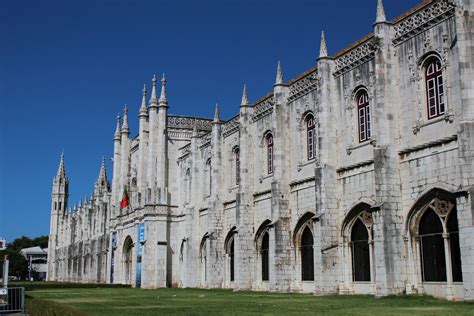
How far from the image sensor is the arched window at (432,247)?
76.8ft

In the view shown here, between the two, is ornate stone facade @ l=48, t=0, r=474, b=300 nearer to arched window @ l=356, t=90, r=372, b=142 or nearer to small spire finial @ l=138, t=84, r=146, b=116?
arched window @ l=356, t=90, r=372, b=142

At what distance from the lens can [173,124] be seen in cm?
5500

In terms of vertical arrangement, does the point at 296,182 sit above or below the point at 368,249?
above

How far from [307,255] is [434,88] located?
12.2m

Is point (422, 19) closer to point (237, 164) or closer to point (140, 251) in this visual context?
point (237, 164)

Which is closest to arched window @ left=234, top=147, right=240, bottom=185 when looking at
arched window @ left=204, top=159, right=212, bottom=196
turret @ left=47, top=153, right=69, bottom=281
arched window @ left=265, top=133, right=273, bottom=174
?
arched window @ left=204, top=159, right=212, bottom=196

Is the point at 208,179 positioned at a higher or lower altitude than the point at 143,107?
lower

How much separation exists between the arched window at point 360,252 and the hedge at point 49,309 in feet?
49.1

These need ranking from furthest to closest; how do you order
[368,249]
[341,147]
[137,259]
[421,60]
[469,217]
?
[137,259]
[341,147]
[368,249]
[421,60]
[469,217]

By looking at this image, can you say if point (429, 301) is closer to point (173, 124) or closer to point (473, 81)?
point (473, 81)

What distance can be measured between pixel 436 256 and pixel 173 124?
115 ft

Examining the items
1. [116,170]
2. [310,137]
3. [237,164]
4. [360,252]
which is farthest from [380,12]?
[116,170]

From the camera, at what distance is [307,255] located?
32.5 m

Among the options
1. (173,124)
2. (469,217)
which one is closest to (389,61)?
(469,217)
